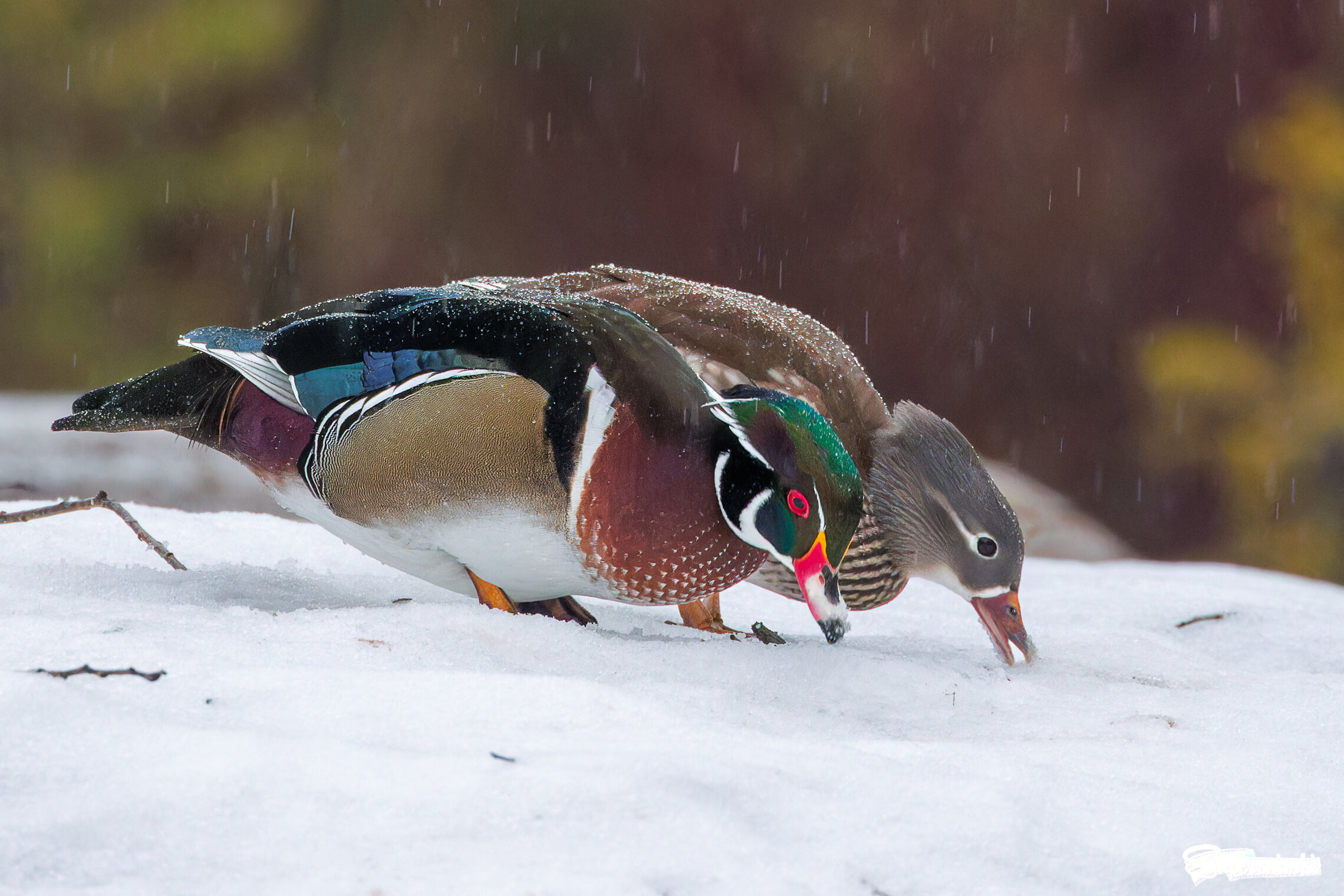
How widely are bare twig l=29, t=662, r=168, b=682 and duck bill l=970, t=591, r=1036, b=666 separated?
4.72ft

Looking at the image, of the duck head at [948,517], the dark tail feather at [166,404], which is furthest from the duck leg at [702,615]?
the dark tail feather at [166,404]

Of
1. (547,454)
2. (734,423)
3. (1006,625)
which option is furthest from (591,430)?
(1006,625)

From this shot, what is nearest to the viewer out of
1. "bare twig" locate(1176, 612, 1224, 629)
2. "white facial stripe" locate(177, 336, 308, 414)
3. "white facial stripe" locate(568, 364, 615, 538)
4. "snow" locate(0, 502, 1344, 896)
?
"snow" locate(0, 502, 1344, 896)

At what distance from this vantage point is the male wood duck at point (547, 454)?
170 centimetres

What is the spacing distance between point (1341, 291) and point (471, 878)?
6868 millimetres

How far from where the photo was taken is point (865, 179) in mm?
7035

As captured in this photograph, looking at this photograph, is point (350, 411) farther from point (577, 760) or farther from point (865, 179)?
point (865, 179)

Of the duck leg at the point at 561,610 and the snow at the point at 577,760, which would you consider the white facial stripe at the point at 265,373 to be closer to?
the snow at the point at 577,760

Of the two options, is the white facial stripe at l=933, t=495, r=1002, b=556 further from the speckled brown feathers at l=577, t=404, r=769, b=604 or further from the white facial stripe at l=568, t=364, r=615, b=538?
the white facial stripe at l=568, t=364, r=615, b=538

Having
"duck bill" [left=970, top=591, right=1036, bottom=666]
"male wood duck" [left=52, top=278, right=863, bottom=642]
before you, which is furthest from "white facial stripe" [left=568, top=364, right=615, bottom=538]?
"duck bill" [left=970, top=591, right=1036, bottom=666]

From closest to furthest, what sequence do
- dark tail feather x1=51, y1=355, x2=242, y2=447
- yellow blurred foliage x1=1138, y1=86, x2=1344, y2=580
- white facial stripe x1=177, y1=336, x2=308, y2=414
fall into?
1. white facial stripe x1=177, y1=336, x2=308, y2=414
2. dark tail feather x1=51, y1=355, x2=242, y2=447
3. yellow blurred foliage x1=1138, y1=86, x2=1344, y2=580

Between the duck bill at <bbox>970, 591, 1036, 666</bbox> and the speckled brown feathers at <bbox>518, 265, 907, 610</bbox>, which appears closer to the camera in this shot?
the duck bill at <bbox>970, 591, 1036, 666</bbox>

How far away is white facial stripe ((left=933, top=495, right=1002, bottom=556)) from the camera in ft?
7.43

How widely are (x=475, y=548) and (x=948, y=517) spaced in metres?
1.02
